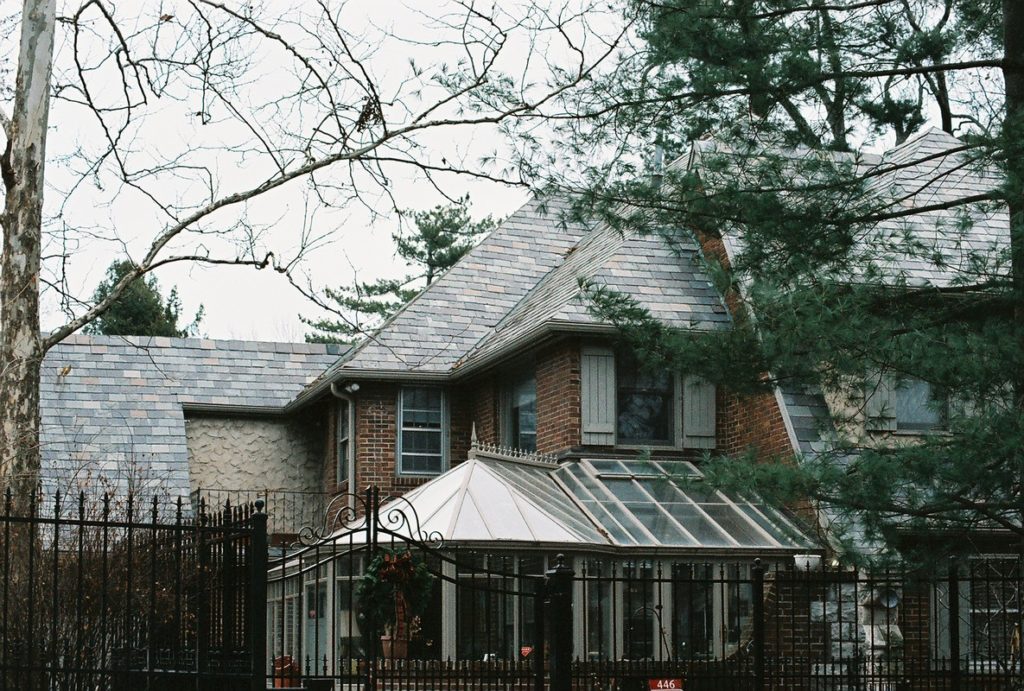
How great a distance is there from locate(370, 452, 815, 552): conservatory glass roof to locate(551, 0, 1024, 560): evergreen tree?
168 inches

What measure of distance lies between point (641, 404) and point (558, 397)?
114 centimetres

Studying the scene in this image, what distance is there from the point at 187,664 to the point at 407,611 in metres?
5.53

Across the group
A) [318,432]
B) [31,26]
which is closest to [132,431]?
[318,432]

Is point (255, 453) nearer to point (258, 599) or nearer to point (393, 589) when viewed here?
point (393, 589)

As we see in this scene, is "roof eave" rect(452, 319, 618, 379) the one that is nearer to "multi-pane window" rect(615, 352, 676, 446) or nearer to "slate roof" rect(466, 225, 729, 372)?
"slate roof" rect(466, 225, 729, 372)

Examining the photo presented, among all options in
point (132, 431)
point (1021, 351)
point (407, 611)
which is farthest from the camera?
point (132, 431)

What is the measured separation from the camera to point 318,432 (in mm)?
25984

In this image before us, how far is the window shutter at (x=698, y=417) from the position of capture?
62.8 feet

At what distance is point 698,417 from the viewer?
63.2 feet

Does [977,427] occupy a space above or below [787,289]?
below

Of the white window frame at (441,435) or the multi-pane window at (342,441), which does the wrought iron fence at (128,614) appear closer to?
the white window frame at (441,435)

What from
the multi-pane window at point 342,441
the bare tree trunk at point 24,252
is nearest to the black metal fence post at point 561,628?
the bare tree trunk at point 24,252

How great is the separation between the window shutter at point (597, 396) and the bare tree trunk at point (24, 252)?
879 cm

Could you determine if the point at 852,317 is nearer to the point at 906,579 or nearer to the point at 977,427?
the point at 977,427
